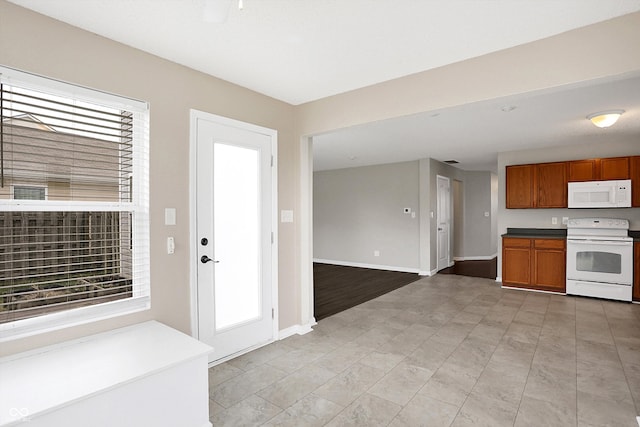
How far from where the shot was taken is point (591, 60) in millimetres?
2113

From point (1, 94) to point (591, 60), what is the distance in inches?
137

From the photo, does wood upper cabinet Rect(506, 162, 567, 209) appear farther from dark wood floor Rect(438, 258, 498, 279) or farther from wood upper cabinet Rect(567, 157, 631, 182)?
dark wood floor Rect(438, 258, 498, 279)

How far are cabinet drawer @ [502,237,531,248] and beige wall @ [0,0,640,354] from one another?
396 cm

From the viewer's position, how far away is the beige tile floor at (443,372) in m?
2.17

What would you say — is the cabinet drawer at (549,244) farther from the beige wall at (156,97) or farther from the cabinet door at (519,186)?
the beige wall at (156,97)

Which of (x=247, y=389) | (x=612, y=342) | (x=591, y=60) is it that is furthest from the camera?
(x=612, y=342)

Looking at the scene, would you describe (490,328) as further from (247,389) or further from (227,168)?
(227,168)

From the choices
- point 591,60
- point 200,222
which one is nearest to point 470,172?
point 591,60

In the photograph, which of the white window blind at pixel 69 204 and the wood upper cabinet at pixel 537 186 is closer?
the white window blind at pixel 69 204

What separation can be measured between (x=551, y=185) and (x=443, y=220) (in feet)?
8.00

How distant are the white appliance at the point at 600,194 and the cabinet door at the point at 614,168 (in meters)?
0.10

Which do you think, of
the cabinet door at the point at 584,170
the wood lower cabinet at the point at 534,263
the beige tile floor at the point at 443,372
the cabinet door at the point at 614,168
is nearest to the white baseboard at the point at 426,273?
the wood lower cabinet at the point at 534,263

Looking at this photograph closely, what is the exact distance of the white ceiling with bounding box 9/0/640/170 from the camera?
6.27 ft

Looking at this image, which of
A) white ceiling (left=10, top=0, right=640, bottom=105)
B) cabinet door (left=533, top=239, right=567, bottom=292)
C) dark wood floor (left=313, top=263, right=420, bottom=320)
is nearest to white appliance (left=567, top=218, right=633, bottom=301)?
cabinet door (left=533, top=239, right=567, bottom=292)
